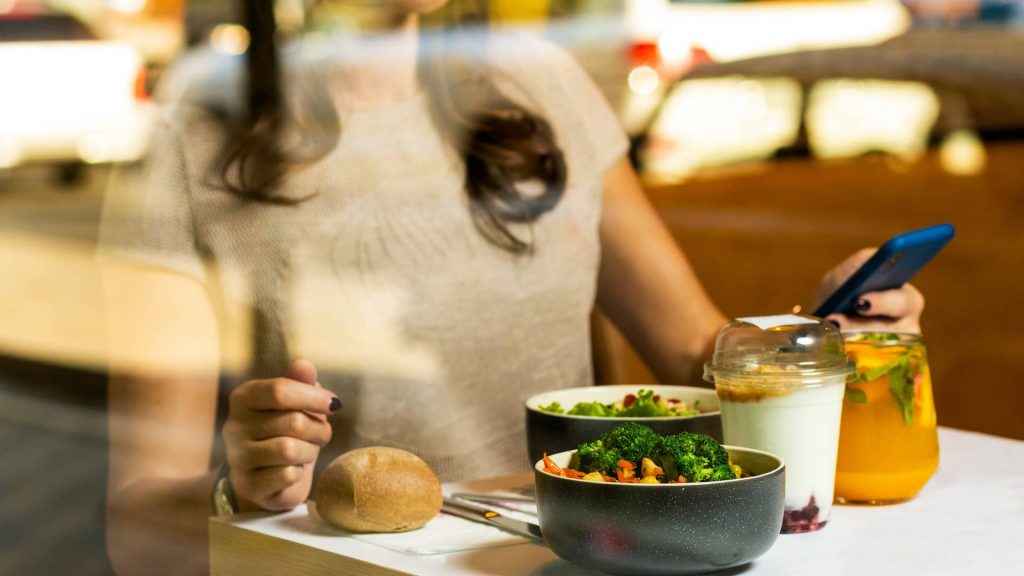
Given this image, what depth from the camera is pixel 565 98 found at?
1574 millimetres

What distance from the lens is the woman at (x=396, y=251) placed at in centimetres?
127

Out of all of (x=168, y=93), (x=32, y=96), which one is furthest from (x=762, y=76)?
(x=32, y=96)

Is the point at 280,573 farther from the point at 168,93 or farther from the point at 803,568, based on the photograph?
the point at 168,93

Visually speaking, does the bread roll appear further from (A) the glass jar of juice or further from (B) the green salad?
(A) the glass jar of juice

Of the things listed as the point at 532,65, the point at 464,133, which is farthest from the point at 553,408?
the point at 532,65

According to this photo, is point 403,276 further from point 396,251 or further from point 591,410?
point 591,410

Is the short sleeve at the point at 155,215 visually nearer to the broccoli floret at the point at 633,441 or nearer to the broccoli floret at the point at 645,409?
the broccoli floret at the point at 645,409

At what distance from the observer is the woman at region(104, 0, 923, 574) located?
1274mm

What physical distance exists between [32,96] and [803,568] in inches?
169

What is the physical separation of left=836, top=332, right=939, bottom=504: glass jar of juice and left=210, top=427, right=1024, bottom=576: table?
0.02m

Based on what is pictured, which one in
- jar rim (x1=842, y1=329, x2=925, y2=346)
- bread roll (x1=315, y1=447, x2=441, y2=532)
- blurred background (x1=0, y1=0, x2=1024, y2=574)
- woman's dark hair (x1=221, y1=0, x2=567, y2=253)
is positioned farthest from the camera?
blurred background (x1=0, y1=0, x2=1024, y2=574)

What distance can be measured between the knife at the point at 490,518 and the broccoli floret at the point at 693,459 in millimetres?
113

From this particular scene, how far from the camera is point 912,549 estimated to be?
82 cm

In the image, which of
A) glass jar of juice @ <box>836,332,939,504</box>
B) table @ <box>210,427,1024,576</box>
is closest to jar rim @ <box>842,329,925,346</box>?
glass jar of juice @ <box>836,332,939,504</box>
